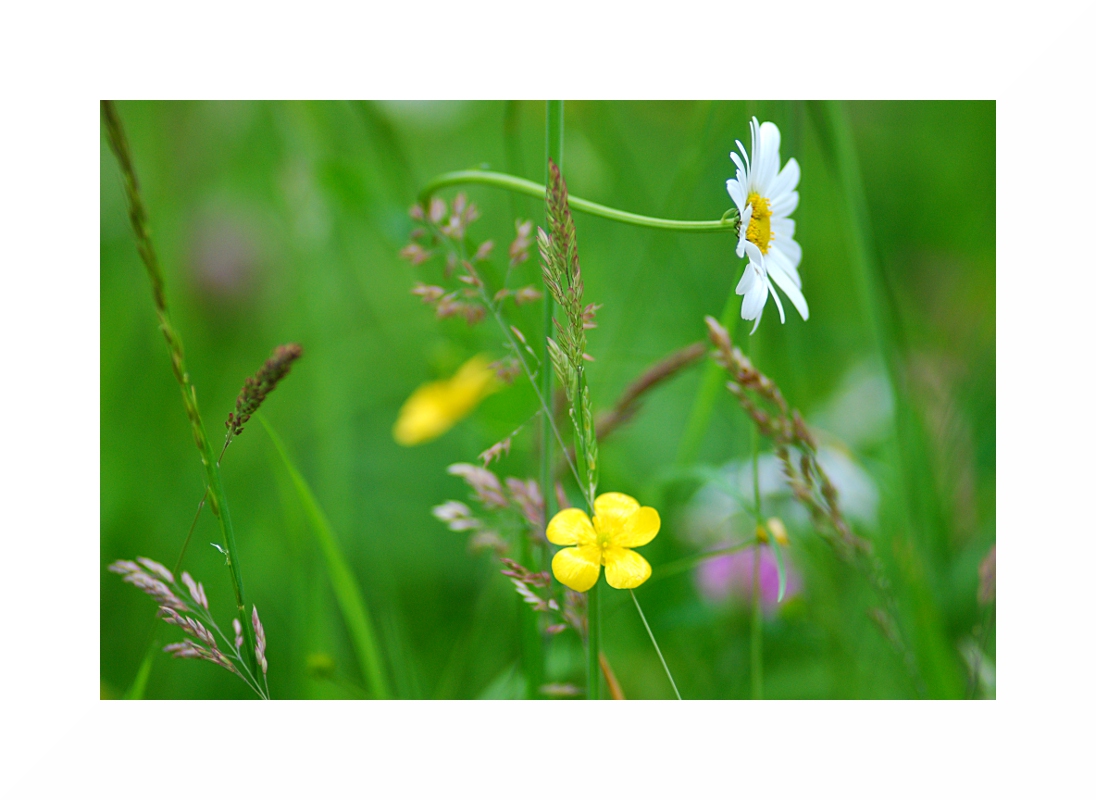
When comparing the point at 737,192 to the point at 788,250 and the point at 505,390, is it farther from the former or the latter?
the point at 505,390

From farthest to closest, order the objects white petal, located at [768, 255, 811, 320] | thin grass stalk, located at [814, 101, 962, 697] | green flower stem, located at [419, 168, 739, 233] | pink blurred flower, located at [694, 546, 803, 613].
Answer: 1. pink blurred flower, located at [694, 546, 803, 613]
2. thin grass stalk, located at [814, 101, 962, 697]
3. white petal, located at [768, 255, 811, 320]
4. green flower stem, located at [419, 168, 739, 233]

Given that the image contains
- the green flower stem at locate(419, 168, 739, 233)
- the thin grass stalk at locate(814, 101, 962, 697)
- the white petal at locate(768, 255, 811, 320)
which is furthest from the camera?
the thin grass stalk at locate(814, 101, 962, 697)

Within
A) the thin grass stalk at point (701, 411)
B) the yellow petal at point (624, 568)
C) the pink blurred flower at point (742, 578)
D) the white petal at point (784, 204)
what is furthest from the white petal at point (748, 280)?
the pink blurred flower at point (742, 578)

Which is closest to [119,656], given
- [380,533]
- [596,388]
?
[380,533]

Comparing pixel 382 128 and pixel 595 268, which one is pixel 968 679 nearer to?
pixel 595 268

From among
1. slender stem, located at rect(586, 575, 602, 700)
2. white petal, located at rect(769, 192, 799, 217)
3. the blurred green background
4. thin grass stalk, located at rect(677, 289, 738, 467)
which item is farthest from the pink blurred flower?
white petal, located at rect(769, 192, 799, 217)

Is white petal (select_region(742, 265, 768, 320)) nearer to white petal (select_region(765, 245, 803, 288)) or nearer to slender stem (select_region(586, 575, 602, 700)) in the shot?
white petal (select_region(765, 245, 803, 288))
